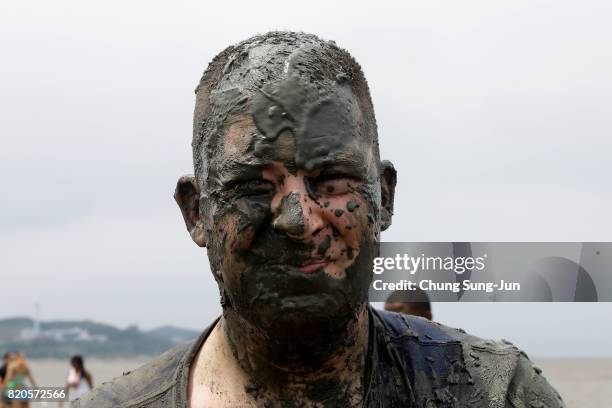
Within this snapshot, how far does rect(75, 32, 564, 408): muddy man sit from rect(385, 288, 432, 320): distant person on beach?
4.35m

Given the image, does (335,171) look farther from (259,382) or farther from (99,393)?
(99,393)

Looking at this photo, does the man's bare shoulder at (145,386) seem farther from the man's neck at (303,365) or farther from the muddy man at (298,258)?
the man's neck at (303,365)

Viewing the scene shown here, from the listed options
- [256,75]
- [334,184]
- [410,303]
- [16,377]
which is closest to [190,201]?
[256,75]

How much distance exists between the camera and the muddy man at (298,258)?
3.64 m

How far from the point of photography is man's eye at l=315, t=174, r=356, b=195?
370 cm

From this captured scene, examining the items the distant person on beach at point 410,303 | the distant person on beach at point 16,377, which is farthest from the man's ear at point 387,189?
the distant person on beach at point 16,377

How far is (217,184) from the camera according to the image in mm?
3816

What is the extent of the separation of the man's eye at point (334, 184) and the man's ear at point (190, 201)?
631 millimetres

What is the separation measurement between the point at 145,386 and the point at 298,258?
1202mm

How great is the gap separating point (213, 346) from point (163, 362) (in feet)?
1.04

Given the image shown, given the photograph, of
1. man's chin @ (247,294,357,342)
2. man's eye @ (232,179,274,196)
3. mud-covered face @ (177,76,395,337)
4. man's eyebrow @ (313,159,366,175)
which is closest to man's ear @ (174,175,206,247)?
mud-covered face @ (177,76,395,337)

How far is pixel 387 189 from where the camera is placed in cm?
420

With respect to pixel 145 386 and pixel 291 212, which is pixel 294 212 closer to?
pixel 291 212

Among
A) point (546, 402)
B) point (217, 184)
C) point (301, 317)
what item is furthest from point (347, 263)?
point (546, 402)
